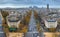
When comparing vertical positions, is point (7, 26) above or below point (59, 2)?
below

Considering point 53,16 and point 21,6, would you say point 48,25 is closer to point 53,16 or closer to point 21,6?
point 53,16

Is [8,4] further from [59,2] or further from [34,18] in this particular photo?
[59,2]

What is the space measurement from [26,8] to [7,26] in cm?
25

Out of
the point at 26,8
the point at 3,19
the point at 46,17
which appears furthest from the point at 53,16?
the point at 3,19

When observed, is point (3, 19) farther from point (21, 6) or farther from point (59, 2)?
point (59, 2)

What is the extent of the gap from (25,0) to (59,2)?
326mm

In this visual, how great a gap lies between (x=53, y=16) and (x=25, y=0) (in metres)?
0.31

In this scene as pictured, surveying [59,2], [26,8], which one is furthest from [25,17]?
[59,2]

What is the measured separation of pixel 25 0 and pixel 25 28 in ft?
0.88

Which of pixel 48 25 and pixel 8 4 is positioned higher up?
pixel 8 4

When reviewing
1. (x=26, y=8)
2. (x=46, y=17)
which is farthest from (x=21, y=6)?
(x=46, y=17)

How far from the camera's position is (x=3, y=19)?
132 inches

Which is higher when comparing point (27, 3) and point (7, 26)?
point (27, 3)

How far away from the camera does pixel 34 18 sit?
3.35 m
